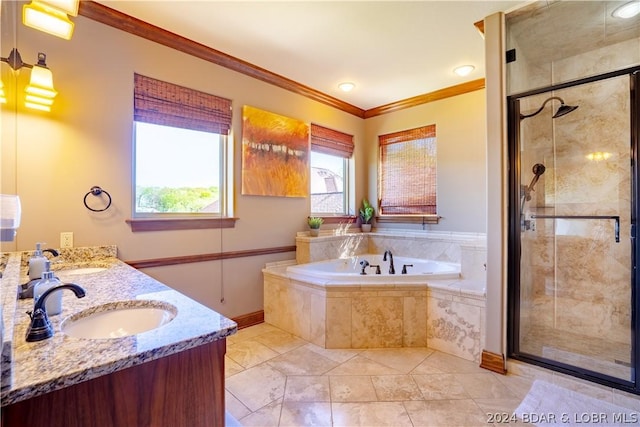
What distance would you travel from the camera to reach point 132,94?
2.21 metres

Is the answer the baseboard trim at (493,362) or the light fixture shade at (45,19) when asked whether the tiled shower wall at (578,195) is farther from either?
the light fixture shade at (45,19)

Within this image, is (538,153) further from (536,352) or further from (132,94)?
(132,94)

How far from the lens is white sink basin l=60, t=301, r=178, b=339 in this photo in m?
1.05

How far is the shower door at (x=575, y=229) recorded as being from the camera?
202 centimetres

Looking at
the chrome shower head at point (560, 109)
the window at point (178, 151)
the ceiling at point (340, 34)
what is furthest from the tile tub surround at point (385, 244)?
the ceiling at point (340, 34)

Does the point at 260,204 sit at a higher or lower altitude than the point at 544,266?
higher

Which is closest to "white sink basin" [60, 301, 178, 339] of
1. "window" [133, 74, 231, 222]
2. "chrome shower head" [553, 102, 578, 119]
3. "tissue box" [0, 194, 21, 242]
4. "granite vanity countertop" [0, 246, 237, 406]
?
"granite vanity countertop" [0, 246, 237, 406]

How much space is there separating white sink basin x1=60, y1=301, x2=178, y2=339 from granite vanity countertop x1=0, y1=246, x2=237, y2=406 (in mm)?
28

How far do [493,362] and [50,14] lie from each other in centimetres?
324

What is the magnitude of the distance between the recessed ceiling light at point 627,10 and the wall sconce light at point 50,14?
127 inches

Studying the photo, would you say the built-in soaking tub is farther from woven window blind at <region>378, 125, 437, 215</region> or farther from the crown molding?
the crown molding

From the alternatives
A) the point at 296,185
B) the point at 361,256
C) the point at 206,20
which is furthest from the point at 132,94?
the point at 361,256

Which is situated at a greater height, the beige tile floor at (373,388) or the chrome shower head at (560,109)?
the chrome shower head at (560,109)

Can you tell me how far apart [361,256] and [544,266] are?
1922mm
